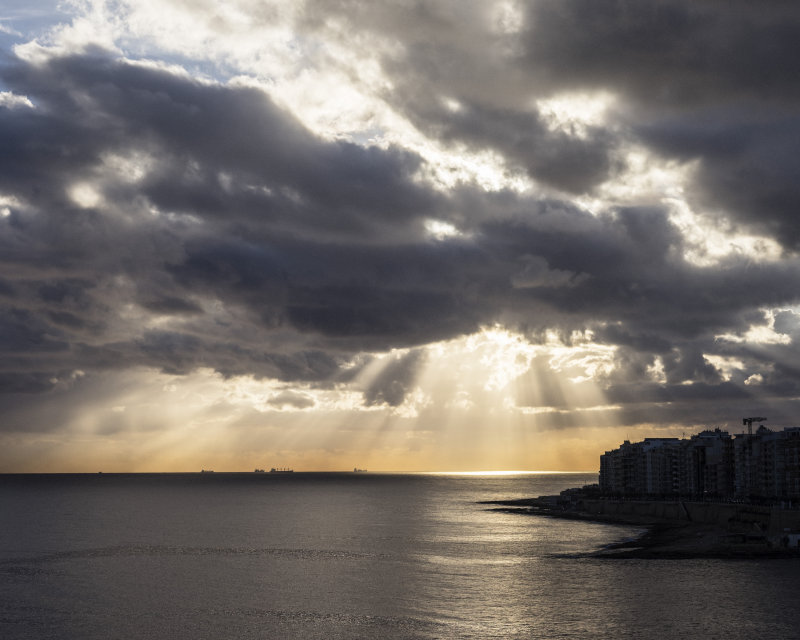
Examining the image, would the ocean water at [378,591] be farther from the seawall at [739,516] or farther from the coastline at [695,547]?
the seawall at [739,516]

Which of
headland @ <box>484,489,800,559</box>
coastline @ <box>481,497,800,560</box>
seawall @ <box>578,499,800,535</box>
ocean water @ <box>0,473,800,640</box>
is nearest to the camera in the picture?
ocean water @ <box>0,473,800,640</box>

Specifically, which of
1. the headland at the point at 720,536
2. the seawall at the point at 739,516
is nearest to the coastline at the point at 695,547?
the headland at the point at 720,536

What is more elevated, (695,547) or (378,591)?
(695,547)

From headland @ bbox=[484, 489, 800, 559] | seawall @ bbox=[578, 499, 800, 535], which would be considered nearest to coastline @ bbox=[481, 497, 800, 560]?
headland @ bbox=[484, 489, 800, 559]

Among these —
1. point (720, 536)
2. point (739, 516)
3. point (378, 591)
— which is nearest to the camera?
point (378, 591)

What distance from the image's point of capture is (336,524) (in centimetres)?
19738

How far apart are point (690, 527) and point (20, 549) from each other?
393ft

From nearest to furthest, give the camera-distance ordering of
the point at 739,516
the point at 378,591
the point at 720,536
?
the point at 378,591, the point at 720,536, the point at 739,516

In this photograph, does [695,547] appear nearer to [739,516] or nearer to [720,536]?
[720,536]

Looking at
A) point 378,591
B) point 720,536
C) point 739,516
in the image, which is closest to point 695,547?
point 720,536

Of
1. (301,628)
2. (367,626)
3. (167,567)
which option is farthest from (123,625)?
(167,567)

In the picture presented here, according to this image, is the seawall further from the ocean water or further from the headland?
the ocean water

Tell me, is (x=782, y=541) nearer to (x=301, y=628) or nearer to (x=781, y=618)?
(x=781, y=618)

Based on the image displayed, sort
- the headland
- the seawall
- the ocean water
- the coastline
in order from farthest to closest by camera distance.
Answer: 1. the seawall
2. the headland
3. the coastline
4. the ocean water
